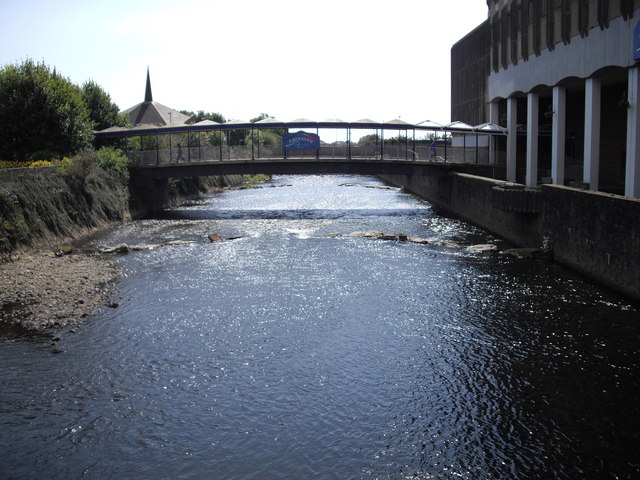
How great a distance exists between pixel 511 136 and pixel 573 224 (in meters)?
21.7

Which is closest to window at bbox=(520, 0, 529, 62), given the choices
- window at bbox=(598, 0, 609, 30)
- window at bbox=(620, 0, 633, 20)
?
window at bbox=(598, 0, 609, 30)

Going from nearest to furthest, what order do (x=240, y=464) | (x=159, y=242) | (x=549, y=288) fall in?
(x=240, y=464) → (x=549, y=288) → (x=159, y=242)

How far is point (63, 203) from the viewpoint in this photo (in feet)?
127

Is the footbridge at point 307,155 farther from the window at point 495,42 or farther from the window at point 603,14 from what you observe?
the window at point 603,14

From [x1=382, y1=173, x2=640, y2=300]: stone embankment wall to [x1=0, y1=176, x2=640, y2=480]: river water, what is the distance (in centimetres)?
98

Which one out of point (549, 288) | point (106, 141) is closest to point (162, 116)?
point (106, 141)

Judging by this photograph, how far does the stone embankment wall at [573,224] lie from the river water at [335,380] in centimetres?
98

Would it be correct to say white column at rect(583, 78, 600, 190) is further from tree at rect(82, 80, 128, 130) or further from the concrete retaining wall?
tree at rect(82, 80, 128, 130)

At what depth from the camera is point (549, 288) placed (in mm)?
24938

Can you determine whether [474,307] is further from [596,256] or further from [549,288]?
[596,256]

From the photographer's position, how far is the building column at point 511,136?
47656 mm

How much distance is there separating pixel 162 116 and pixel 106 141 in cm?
4207

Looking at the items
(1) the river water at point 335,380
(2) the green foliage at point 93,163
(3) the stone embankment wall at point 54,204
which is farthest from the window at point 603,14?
(2) the green foliage at point 93,163

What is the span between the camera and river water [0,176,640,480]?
1266 centimetres
